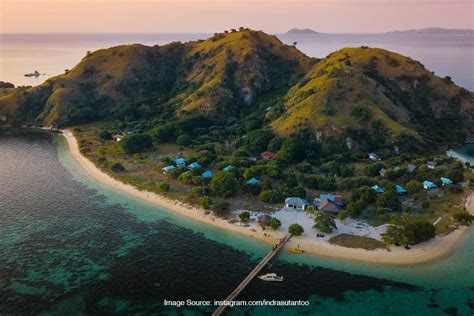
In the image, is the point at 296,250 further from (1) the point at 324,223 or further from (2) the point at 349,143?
(2) the point at 349,143

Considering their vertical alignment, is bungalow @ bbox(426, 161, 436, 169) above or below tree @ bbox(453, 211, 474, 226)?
above

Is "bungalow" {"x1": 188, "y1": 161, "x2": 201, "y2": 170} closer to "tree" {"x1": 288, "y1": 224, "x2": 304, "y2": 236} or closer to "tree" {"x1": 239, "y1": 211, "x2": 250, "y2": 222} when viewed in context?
"tree" {"x1": 239, "y1": 211, "x2": 250, "y2": 222}

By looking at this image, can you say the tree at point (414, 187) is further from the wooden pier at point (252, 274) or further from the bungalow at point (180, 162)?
the bungalow at point (180, 162)

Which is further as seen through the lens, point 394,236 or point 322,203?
point 322,203

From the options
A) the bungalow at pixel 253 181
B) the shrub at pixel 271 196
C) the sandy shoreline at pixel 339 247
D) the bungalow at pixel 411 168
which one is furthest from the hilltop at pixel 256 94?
the sandy shoreline at pixel 339 247

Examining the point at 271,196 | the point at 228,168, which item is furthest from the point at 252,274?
the point at 228,168

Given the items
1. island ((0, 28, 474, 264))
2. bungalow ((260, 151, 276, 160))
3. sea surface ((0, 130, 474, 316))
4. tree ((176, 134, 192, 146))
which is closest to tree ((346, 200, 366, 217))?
island ((0, 28, 474, 264))
